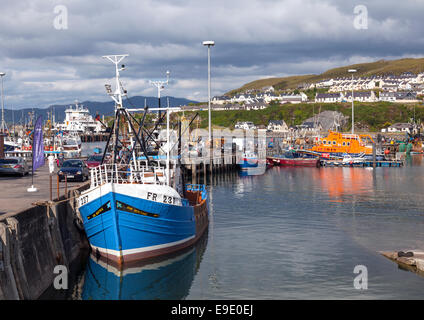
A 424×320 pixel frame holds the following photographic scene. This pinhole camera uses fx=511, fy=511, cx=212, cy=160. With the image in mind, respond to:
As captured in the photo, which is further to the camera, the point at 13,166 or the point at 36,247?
the point at 13,166

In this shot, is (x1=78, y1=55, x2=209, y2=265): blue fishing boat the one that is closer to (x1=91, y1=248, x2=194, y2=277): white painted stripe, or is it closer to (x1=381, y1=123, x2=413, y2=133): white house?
(x1=91, y1=248, x2=194, y2=277): white painted stripe

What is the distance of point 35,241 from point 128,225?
4.76 metres

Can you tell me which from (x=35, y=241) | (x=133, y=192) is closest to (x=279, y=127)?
(x=133, y=192)

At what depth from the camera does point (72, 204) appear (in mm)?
25062

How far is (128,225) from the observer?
2278cm

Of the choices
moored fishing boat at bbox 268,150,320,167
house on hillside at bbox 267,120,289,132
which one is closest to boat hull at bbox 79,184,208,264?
moored fishing boat at bbox 268,150,320,167

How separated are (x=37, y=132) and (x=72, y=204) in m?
3.90

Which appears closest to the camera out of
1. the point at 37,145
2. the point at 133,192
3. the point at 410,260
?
the point at 133,192

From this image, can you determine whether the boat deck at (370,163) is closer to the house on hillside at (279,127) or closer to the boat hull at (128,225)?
the boat hull at (128,225)

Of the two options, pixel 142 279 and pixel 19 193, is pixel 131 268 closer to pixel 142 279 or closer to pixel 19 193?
pixel 142 279

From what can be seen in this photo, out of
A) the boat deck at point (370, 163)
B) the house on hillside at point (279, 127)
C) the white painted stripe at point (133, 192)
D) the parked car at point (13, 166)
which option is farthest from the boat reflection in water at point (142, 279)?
the house on hillside at point (279, 127)

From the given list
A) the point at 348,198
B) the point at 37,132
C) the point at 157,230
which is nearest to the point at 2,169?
the point at 37,132

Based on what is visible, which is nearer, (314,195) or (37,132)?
(37,132)
